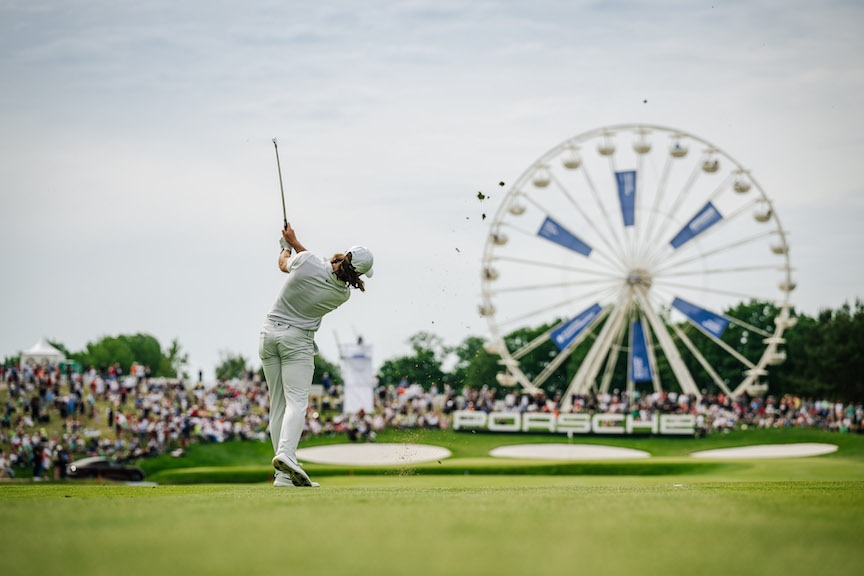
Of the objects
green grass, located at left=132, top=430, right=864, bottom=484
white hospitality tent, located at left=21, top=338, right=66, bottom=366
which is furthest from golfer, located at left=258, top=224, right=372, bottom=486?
white hospitality tent, located at left=21, top=338, right=66, bottom=366

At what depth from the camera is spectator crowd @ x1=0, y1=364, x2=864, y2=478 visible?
119 feet

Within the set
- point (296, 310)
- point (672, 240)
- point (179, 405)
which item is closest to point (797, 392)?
point (672, 240)

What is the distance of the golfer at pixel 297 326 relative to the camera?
379 inches

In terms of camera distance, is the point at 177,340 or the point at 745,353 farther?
the point at 177,340

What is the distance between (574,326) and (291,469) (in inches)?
1400

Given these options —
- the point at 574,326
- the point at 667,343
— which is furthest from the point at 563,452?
the point at 667,343

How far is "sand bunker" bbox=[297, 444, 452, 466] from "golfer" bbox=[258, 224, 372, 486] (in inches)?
1047

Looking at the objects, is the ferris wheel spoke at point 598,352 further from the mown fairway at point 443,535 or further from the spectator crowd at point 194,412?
the mown fairway at point 443,535

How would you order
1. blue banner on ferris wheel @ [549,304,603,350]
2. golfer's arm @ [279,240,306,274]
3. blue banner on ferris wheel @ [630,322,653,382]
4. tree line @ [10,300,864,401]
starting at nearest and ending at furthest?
1. golfer's arm @ [279,240,306,274]
2. blue banner on ferris wheel @ [630,322,653,382]
3. blue banner on ferris wheel @ [549,304,603,350]
4. tree line @ [10,300,864,401]

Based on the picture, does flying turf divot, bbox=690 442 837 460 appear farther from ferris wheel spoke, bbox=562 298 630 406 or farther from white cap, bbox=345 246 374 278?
white cap, bbox=345 246 374 278

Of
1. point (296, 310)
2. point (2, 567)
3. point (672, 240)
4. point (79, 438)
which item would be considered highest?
point (672, 240)

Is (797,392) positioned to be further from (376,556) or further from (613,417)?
(376,556)

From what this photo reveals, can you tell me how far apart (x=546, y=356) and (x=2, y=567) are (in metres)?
91.1

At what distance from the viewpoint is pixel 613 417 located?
41.6 meters
